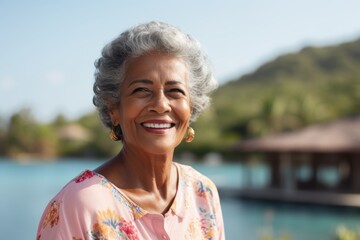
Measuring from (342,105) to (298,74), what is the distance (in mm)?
19885

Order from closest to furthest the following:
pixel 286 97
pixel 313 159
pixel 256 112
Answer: pixel 313 159
pixel 256 112
pixel 286 97

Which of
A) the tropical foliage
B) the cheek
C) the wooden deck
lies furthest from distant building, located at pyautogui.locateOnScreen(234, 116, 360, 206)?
the cheek

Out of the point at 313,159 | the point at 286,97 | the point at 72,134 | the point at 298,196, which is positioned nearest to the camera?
the point at 298,196

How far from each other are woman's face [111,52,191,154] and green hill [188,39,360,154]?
58.7ft

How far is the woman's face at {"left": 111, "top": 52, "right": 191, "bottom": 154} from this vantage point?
1300 mm

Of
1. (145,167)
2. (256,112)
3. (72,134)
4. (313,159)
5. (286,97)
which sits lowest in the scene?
(313,159)

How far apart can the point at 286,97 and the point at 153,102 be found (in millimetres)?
42096

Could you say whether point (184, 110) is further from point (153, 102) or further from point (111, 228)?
point (111, 228)

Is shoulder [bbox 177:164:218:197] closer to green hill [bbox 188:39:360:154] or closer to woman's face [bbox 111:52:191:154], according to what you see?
woman's face [bbox 111:52:191:154]

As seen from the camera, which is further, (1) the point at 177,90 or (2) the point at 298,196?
(2) the point at 298,196

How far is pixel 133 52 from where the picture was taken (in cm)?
128

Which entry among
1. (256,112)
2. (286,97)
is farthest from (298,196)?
(286,97)

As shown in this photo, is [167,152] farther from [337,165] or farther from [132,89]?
[337,165]

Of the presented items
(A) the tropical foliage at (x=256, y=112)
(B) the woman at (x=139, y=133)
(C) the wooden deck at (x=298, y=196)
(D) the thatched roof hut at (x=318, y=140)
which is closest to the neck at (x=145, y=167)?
(B) the woman at (x=139, y=133)
